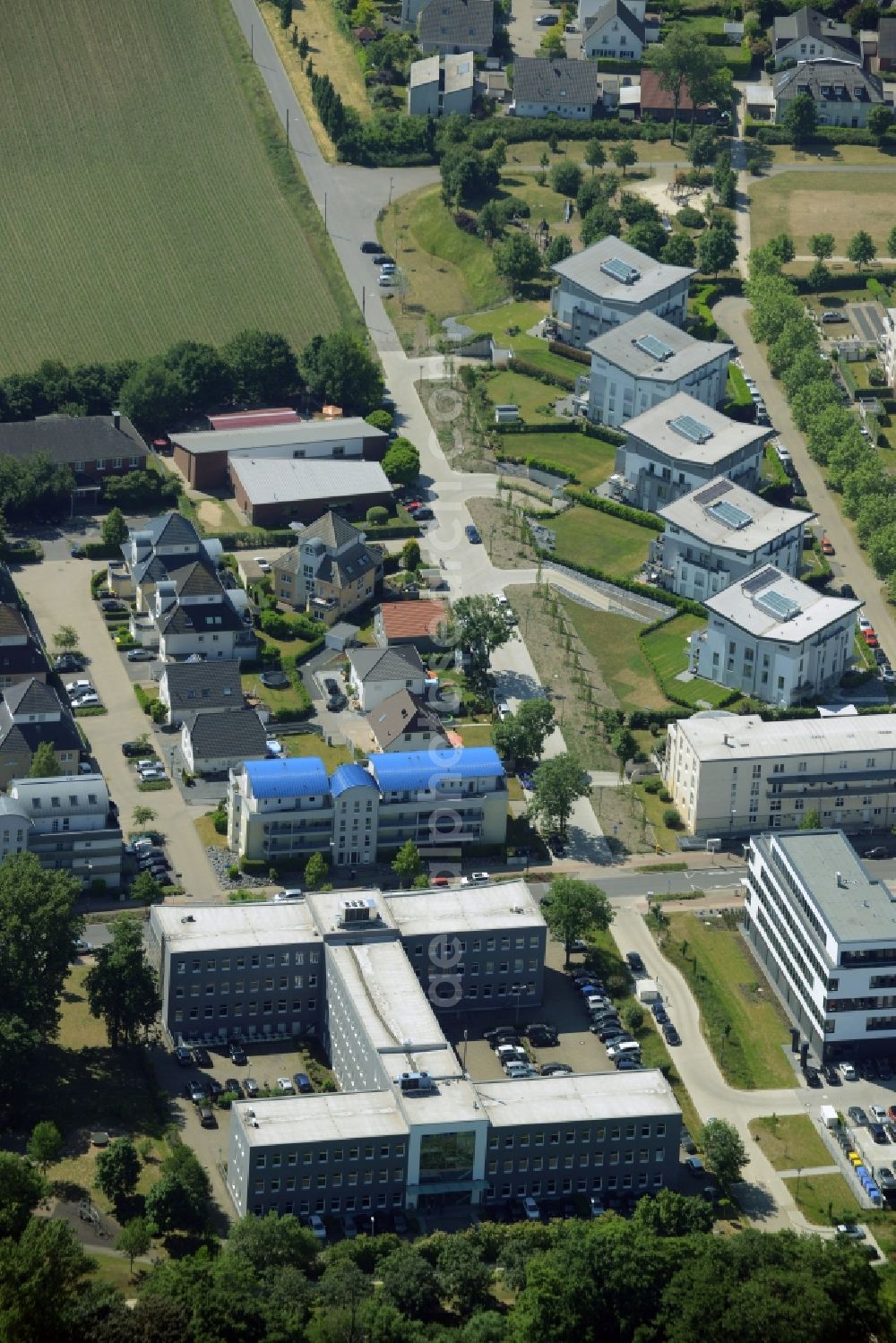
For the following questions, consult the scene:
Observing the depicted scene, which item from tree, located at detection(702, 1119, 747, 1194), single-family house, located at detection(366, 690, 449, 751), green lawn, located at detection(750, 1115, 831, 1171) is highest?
single-family house, located at detection(366, 690, 449, 751)

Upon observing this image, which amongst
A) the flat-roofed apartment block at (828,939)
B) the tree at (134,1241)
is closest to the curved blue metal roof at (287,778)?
the flat-roofed apartment block at (828,939)

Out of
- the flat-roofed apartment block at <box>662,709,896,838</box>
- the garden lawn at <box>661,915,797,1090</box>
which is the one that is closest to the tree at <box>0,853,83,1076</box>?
the garden lawn at <box>661,915,797,1090</box>

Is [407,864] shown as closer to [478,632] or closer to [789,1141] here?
[478,632]

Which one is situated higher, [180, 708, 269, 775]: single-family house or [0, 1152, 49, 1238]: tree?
[0, 1152, 49, 1238]: tree

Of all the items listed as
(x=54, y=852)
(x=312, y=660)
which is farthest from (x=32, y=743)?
(x=312, y=660)

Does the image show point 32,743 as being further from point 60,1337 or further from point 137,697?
point 60,1337

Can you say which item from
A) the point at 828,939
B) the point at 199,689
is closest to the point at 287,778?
the point at 199,689

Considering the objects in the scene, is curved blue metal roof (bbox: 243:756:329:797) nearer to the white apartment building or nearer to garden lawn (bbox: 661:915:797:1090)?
garden lawn (bbox: 661:915:797:1090)
